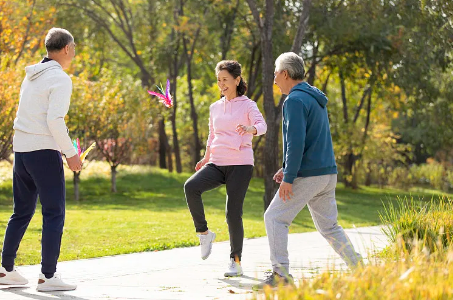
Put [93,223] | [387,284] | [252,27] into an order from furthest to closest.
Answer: [252,27] → [93,223] → [387,284]

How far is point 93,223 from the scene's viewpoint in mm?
13281

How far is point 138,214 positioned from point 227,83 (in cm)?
909

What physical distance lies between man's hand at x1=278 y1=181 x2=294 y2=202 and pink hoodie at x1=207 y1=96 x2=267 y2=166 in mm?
1171

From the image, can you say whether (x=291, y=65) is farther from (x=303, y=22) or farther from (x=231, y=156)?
(x=303, y=22)

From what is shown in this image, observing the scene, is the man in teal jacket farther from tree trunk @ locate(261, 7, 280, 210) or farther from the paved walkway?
tree trunk @ locate(261, 7, 280, 210)

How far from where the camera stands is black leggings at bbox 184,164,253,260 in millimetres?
6934

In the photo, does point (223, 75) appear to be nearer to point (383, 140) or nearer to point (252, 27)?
point (252, 27)

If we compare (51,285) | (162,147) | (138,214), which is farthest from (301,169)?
(162,147)

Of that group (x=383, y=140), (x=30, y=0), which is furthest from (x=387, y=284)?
(x=383, y=140)

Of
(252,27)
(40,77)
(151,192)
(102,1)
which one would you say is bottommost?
(151,192)

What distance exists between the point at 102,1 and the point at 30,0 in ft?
21.1

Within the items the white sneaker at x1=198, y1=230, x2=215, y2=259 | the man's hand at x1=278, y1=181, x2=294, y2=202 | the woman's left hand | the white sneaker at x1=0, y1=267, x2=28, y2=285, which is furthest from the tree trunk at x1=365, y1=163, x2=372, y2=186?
the white sneaker at x1=0, y1=267, x2=28, y2=285

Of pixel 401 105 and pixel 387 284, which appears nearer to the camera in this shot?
pixel 387 284

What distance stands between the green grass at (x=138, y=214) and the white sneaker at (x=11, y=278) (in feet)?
5.89
